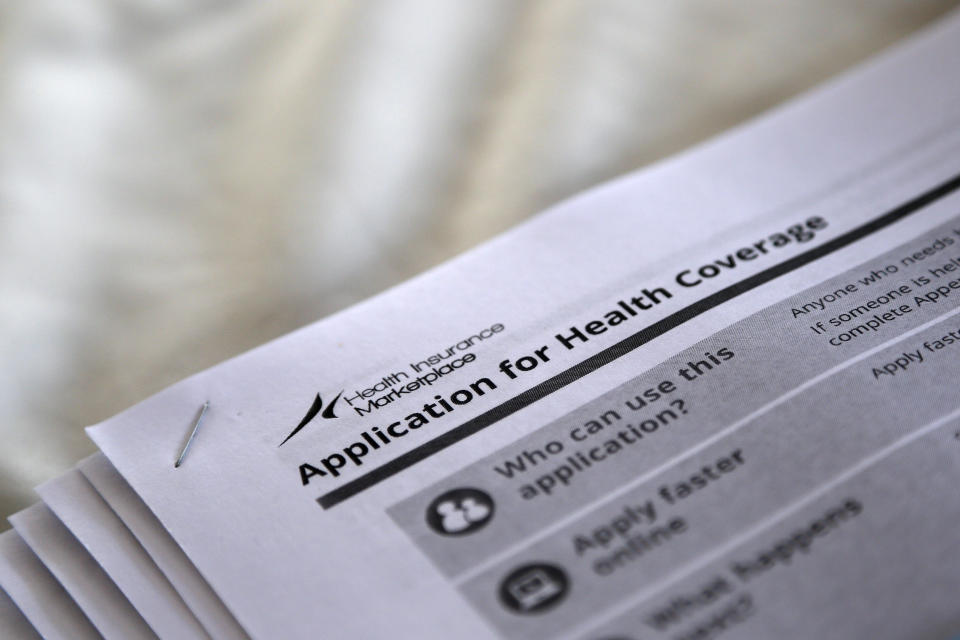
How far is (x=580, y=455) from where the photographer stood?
0.98 ft

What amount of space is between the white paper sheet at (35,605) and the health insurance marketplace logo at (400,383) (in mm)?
86

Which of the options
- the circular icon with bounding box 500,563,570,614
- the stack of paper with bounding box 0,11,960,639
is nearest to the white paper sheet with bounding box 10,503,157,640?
the stack of paper with bounding box 0,11,960,639

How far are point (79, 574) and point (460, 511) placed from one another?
13cm

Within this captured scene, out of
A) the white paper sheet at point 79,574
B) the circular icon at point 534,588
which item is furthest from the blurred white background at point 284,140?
the circular icon at point 534,588

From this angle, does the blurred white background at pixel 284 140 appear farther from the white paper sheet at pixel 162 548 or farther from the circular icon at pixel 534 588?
the circular icon at pixel 534 588

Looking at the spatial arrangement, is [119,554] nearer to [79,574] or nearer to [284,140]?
[79,574]

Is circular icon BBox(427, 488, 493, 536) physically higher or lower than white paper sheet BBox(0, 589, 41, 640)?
lower

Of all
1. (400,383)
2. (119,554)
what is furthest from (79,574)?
(400,383)

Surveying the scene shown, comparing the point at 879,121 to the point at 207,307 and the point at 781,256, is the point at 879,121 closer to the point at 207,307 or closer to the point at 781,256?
the point at 781,256

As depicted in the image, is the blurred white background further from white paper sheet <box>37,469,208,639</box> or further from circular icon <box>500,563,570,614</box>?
circular icon <box>500,563,570,614</box>

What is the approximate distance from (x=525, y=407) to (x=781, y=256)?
0.13 metres

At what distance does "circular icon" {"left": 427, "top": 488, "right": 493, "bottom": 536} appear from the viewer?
0.94 feet

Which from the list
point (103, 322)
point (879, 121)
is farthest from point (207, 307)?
point (879, 121)

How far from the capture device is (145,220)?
378mm
